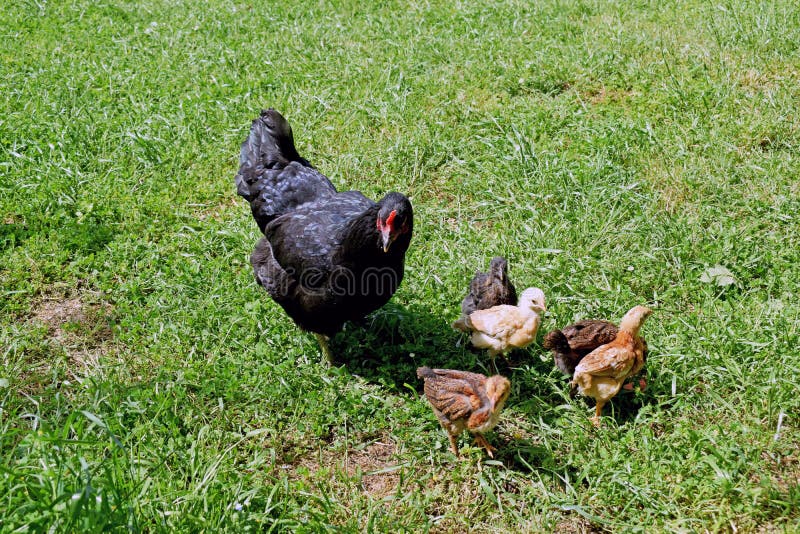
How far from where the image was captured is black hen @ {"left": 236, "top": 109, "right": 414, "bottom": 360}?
183 inches

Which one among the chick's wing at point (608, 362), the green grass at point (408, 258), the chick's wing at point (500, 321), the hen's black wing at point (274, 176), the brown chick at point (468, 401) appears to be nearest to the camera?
the green grass at point (408, 258)

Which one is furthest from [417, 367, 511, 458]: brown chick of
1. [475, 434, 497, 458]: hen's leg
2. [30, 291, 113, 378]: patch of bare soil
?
[30, 291, 113, 378]: patch of bare soil

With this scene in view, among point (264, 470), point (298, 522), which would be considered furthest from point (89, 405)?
point (298, 522)

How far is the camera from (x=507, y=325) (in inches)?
191

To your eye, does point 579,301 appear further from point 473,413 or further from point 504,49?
point 504,49

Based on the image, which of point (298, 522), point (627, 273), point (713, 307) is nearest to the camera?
point (298, 522)

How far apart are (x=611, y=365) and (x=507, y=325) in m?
0.75

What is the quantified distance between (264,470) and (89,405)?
3.83 ft

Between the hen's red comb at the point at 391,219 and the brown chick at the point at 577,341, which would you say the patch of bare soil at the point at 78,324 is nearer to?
the hen's red comb at the point at 391,219

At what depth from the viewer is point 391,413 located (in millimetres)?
4855

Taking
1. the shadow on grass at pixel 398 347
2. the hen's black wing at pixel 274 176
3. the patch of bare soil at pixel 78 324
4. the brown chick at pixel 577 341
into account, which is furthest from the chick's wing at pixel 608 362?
the patch of bare soil at pixel 78 324

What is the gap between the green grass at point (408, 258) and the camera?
414 cm

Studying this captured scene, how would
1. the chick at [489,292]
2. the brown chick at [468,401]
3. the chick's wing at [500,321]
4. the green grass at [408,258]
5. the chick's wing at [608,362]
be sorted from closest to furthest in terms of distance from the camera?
the green grass at [408,258] → the brown chick at [468,401] → the chick's wing at [608,362] → the chick's wing at [500,321] → the chick at [489,292]

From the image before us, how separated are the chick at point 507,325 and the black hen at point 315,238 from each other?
0.65 metres
